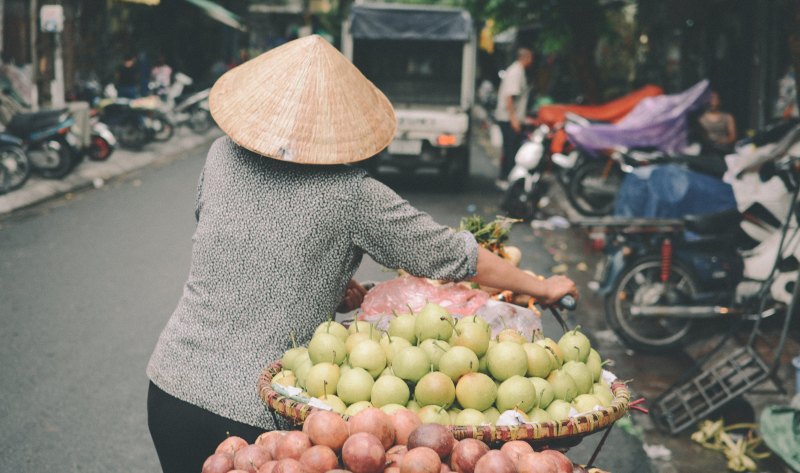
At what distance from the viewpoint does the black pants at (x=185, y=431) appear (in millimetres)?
2275

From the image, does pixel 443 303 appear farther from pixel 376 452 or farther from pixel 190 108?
pixel 190 108

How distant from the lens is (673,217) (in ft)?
20.3

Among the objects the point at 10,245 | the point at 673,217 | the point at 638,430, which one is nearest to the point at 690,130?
the point at 673,217

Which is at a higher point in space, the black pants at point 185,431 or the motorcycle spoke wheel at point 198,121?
the black pants at point 185,431

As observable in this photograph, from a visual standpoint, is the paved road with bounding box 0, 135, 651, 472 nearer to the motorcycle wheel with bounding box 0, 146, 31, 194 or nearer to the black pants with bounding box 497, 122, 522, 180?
the motorcycle wheel with bounding box 0, 146, 31, 194

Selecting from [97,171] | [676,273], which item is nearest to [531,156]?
[676,273]

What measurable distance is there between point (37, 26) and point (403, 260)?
580 inches

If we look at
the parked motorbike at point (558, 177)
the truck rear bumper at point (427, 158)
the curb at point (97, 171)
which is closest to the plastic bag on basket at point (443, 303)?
the parked motorbike at point (558, 177)

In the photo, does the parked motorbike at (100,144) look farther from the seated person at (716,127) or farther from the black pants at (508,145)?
the seated person at (716,127)

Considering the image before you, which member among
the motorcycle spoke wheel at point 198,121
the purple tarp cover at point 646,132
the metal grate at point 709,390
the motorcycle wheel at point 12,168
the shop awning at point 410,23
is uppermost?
the shop awning at point 410,23

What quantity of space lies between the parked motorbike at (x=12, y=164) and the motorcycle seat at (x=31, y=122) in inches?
25.3

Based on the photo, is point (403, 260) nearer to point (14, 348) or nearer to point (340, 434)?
point (340, 434)

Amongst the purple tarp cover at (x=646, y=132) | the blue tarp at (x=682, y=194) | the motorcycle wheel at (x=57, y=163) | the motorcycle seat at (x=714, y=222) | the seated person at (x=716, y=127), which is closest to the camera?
the motorcycle seat at (x=714, y=222)

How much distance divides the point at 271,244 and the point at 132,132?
1479 cm
